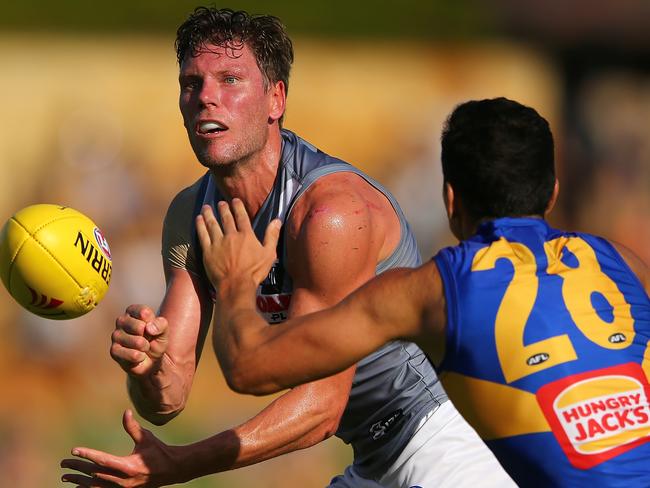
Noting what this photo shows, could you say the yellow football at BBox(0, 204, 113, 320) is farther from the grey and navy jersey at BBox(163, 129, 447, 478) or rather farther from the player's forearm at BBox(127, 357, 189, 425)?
the grey and navy jersey at BBox(163, 129, 447, 478)

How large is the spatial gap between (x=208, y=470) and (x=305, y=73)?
32.7ft

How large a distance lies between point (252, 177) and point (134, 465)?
1.60 metres

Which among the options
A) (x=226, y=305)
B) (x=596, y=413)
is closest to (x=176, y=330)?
(x=226, y=305)

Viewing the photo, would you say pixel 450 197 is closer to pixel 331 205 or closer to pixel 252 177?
pixel 331 205

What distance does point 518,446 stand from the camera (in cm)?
407

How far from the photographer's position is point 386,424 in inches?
233

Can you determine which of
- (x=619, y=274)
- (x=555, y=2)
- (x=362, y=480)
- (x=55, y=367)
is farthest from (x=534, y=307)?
(x=555, y=2)

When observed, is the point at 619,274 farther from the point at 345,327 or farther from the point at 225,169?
the point at 225,169

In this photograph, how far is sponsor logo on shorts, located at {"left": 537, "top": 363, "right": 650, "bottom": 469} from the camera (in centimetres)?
395

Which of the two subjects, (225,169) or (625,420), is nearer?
(625,420)

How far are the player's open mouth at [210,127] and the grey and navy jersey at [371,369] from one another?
0.36 metres

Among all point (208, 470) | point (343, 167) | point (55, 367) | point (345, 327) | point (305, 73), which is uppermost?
point (305, 73)

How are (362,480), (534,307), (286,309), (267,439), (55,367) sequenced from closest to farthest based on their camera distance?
(534,307) → (267,439) → (286,309) → (362,480) → (55,367)

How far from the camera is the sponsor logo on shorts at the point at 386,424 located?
233 inches
